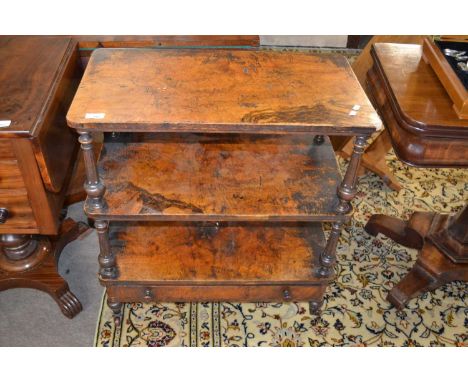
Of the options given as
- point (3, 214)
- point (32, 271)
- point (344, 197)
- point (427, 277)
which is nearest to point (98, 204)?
point (3, 214)

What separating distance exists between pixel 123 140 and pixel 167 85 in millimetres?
414

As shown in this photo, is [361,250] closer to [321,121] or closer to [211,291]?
[211,291]

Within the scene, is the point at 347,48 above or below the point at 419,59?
below

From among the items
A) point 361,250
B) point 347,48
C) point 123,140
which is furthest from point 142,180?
point 347,48

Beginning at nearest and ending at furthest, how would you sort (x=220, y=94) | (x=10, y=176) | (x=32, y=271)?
1. (x=220, y=94)
2. (x=10, y=176)
3. (x=32, y=271)

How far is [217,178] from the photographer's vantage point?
65.3 inches

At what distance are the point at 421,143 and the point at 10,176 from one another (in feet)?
4.33

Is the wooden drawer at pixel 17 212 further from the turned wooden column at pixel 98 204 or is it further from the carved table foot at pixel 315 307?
the carved table foot at pixel 315 307

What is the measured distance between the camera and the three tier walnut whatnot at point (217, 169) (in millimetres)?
1337

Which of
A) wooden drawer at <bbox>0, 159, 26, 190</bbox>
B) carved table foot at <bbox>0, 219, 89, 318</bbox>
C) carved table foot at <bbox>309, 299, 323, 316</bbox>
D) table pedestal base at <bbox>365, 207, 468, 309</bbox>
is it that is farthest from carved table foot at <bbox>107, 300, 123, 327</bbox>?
table pedestal base at <bbox>365, 207, 468, 309</bbox>

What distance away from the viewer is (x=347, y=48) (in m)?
3.46

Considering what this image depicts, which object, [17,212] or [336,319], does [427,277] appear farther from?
[17,212]

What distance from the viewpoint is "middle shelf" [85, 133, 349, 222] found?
5.11 feet

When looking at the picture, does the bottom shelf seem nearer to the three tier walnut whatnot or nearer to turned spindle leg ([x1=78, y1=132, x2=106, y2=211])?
the three tier walnut whatnot
